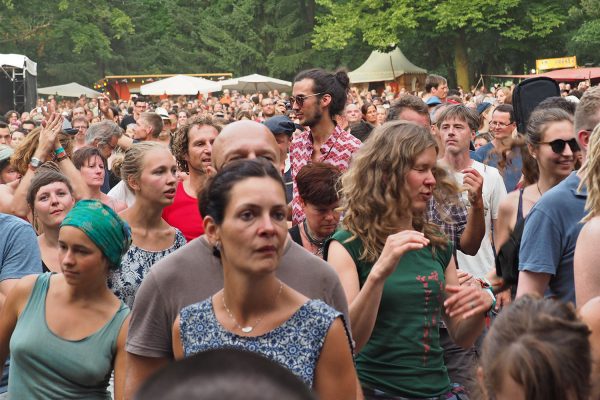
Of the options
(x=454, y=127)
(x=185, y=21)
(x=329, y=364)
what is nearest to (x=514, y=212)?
(x=454, y=127)

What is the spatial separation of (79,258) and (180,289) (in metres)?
1.10

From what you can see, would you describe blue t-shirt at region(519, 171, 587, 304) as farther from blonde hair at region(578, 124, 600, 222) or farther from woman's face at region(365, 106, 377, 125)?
woman's face at region(365, 106, 377, 125)

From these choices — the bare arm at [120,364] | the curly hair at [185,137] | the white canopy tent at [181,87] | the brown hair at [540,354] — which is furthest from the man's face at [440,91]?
the white canopy tent at [181,87]

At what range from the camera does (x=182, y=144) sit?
280 inches

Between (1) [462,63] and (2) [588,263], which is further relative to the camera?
(1) [462,63]

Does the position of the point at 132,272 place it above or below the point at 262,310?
below

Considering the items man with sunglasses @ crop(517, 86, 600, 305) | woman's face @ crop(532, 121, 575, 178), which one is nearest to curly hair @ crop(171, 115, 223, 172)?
woman's face @ crop(532, 121, 575, 178)

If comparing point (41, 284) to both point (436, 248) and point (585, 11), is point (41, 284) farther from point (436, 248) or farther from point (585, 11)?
point (585, 11)

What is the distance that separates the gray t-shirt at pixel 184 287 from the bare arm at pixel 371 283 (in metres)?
0.30

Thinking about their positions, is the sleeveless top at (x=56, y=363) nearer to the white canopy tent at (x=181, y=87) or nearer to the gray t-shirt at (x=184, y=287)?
the gray t-shirt at (x=184, y=287)

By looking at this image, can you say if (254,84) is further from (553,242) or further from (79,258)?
(553,242)

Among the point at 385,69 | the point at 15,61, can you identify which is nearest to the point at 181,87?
the point at 385,69

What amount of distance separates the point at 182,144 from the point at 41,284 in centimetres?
266

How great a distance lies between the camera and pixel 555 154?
5914 millimetres
